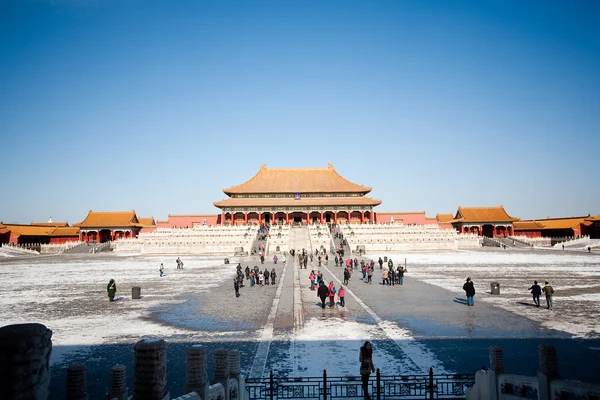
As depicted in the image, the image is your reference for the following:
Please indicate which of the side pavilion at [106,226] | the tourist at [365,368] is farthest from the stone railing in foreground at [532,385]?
the side pavilion at [106,226]

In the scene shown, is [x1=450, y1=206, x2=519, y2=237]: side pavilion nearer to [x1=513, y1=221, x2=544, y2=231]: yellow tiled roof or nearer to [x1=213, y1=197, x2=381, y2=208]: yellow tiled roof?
[x1=513, y1=221, x2=544, y2=231]: yellow tiled roof

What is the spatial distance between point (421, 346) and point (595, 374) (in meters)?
3.83

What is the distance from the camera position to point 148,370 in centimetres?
469

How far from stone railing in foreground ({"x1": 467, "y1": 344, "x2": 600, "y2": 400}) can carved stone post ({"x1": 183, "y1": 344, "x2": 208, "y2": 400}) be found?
5.11 metres

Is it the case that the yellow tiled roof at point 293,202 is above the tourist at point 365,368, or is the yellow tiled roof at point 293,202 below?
→ above

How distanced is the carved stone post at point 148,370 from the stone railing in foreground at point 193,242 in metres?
42.6

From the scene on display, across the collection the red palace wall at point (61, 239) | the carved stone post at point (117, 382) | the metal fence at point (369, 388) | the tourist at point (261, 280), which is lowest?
the metal fence at point (369, 388)

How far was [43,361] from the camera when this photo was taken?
2883 millimetres

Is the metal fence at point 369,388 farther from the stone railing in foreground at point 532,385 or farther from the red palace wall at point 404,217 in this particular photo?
the red palace wall at point 404,217

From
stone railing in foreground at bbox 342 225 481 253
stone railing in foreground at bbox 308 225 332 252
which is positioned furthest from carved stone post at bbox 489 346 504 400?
stone railing in foreground at bbox 342 225 481 253

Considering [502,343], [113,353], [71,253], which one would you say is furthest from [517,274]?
[71,253]

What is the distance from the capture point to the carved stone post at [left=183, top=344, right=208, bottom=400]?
5738 millimetres

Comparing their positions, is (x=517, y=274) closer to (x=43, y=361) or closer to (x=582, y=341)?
(x=582, y=341)

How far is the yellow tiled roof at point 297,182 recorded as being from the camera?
74.6m
